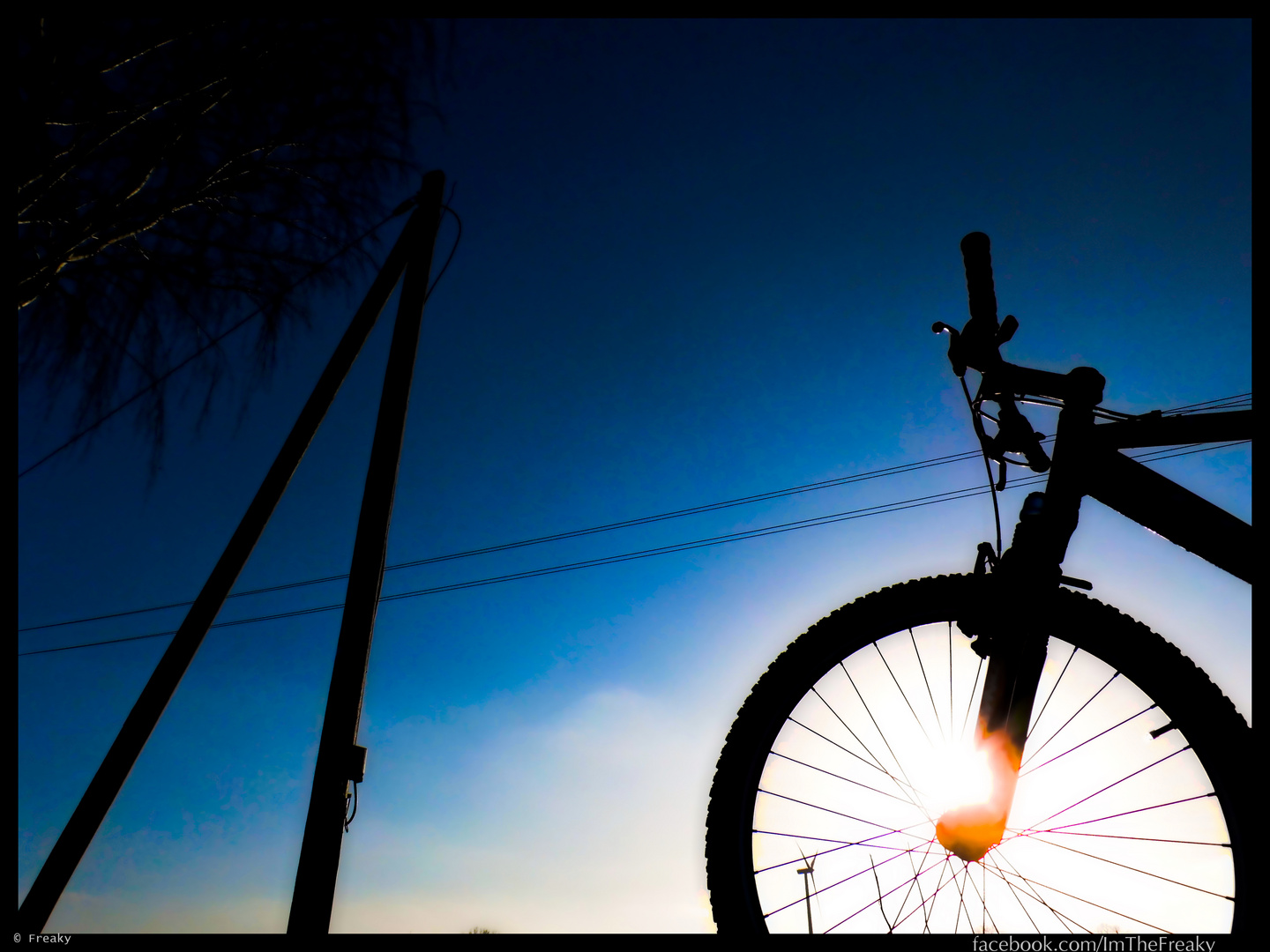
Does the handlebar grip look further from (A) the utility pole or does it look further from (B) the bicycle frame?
(A) the utility pole

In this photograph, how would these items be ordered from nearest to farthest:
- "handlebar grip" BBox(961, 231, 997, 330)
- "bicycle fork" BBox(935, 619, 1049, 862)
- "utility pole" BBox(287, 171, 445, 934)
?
"bicycle fork" BBox(935, 619, 1049, 862), "handlebar grip" BBox(961, 231, 997, 330), "utility pole" BBox(287, 171, 445, 934)

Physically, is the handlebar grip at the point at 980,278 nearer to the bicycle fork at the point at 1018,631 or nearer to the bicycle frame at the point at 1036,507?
the bicycle frame at the point at 1036,507

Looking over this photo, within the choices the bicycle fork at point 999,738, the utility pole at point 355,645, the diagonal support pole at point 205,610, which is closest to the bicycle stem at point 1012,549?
the bicycle fork at point 999,738

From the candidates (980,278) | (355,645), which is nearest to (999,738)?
(980,278)

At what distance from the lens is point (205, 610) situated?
104 inches

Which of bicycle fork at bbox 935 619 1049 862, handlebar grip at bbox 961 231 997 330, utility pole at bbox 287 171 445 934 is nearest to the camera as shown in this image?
bicycle fork at bbox 935 619 1049 862

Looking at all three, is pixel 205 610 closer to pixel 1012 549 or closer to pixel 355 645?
pixel 355 645

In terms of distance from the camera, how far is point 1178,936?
3.55 feet

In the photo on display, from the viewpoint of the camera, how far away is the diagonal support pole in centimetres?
216

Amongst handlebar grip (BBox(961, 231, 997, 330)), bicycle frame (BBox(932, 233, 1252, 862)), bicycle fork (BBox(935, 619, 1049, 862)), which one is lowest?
bicycle fork (BBox(935, 619, 1049, 862))

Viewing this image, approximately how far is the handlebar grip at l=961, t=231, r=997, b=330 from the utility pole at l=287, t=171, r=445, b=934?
236 cm

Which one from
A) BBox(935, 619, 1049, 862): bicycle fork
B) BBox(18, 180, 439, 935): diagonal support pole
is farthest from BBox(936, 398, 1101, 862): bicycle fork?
BBox(18, 180, 439, 935): diagonal support pole

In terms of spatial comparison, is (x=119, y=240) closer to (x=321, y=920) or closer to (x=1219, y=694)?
(x=321, y=920)

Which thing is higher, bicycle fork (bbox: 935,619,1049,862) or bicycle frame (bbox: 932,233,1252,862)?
bicycle frame (bbox: 932,233,1252,862)
